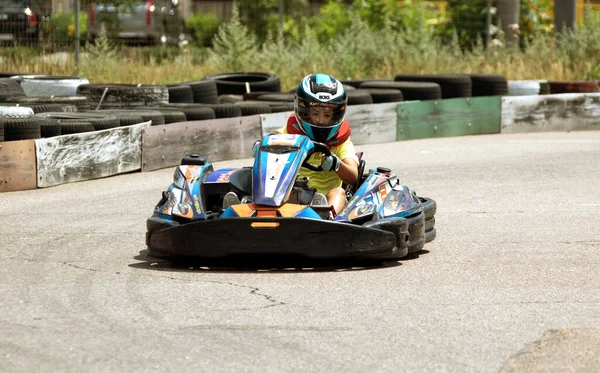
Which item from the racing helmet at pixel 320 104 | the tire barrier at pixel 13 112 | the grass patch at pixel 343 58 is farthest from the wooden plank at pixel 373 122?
the racing helmet at pixel 320 104

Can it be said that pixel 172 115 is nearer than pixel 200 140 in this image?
Yes

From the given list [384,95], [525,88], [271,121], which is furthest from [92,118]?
[525,88]

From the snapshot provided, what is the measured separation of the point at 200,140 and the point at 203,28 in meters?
8.04

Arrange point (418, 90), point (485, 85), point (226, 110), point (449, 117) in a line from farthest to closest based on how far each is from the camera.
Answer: point (485, 85) < point (449, 117) < point (418, 90) < point (226, 110)

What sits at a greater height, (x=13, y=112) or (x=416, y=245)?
(x=13, y=112)

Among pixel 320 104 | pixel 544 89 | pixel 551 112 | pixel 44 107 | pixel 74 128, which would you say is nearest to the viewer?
pixel 320 104

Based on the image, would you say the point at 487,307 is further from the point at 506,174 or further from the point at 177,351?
the point at 506,174

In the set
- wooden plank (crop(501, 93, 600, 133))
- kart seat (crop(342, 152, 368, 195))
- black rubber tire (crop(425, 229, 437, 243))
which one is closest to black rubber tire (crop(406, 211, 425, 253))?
black rubber tire (crop(425, 229, 437, 243))

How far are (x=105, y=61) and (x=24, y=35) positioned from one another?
128cm

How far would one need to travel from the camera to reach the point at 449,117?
16.9 metres

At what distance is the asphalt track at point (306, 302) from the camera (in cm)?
484

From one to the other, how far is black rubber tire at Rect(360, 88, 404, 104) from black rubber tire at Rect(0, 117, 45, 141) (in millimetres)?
6015

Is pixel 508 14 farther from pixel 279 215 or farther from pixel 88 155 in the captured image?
pixel 279 215

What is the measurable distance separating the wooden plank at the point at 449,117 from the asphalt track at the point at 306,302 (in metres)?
6.51
